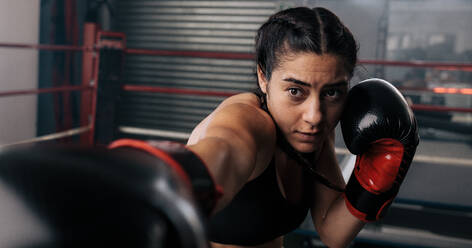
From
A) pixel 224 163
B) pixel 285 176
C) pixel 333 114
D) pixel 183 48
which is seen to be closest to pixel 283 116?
pixel 333 114

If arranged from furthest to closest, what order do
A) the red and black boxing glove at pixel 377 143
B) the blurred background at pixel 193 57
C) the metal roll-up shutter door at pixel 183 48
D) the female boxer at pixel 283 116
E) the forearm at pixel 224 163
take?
the metal roll-up shutter door at pixel 183 48, the blurred background at pixel 193 57, the red and black boxing glove at pixel 377 143, the female boxer at pixel 283 116, the forearm at pixel 224 163

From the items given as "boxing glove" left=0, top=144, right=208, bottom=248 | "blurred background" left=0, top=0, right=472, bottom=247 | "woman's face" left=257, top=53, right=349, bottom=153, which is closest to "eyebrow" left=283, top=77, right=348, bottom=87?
"woman's face" left=257, top=53, right=349, bottom=153

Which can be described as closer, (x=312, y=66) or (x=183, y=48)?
(x=312, y=66)

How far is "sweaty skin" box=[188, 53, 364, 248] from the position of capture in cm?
64

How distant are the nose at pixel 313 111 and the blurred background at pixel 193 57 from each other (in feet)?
7.67

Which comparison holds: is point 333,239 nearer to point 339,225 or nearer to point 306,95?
point 339,225

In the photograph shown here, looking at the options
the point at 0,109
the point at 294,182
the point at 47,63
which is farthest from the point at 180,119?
the point at 294,182

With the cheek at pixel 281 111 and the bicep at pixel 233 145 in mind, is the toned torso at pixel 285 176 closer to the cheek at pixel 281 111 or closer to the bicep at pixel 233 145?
the cheek at pixel 281 111

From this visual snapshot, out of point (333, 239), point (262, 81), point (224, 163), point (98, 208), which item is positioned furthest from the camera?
point (333, 239)

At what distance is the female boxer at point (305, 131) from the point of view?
2.87 feet

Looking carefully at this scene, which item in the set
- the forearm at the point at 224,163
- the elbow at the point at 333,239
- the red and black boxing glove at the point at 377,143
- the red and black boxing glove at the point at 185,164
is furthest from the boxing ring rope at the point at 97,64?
the red and black boxing glove at the point at 185,164

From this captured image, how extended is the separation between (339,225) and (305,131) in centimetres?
36

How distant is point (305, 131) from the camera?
0.92m

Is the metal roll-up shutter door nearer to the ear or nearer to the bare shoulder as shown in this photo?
→ the ear
